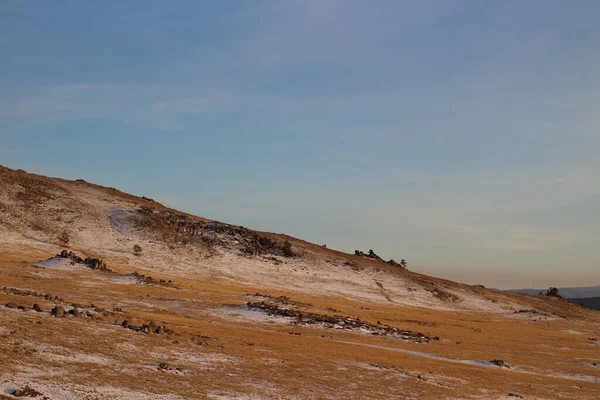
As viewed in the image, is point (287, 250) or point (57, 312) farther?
point (287, 250)

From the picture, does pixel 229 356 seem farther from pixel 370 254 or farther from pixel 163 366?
pixel 370 254

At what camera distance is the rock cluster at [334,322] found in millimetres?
55688

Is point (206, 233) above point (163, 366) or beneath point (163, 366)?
above

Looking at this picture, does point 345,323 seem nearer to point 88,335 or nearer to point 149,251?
point 88,335

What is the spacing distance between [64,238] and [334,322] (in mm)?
52279

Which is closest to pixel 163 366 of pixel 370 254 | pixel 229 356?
pixel 229 356

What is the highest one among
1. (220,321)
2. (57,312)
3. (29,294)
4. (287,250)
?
(287,250)

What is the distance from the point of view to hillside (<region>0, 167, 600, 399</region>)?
27266 mm

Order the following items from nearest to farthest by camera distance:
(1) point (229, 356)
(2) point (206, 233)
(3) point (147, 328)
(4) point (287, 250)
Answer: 1. (1) point (229, 356)
2. (3) point (147, 328)
3. (2) point (206, 233)
4. (4) point (287, 250)

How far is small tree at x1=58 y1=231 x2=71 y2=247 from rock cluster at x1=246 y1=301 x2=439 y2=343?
4160 centimetres

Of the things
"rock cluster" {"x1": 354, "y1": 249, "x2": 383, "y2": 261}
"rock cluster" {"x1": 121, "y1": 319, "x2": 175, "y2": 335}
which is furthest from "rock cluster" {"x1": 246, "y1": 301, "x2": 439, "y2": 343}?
"rock cluster" {"x1": 354, "y1": 249, "x2": 383, "y2": 261}

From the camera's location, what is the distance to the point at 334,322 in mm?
56844

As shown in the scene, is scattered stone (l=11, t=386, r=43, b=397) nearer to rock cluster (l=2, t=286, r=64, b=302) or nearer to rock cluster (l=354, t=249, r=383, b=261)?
rock cluster (l=2, t=286, r=64, b=302)

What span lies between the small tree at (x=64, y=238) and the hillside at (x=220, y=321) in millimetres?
309
